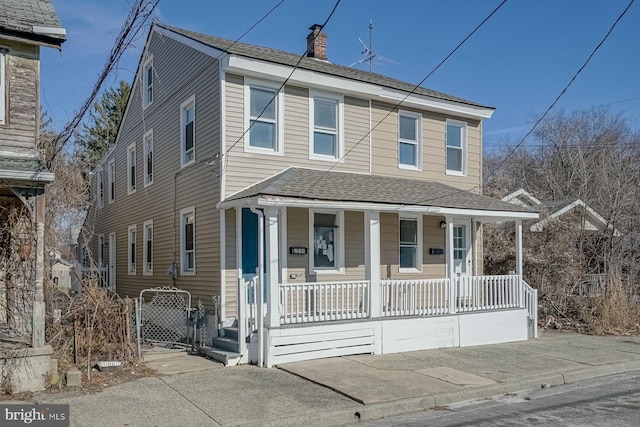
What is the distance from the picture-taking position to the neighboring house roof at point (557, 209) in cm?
1683

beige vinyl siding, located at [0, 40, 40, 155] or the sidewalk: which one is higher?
beige vinyl siding, located at [0, 40, 40, 155]

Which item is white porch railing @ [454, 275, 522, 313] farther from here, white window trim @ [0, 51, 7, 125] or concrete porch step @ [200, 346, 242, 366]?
white window trim @ [0, 51, 7, 125]

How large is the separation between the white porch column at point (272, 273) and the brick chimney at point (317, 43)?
7.77 meters

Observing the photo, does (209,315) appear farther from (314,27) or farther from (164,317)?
(314,27)

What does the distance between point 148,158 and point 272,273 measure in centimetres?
810

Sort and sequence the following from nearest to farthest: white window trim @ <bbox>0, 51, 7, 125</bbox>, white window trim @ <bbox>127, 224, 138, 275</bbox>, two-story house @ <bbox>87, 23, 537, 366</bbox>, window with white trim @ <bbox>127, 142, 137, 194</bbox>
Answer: white window trim @ <bbox>0, 51, 7, 125</bbox> < two-story house @ <bbox>87, 23, 537, 366</bbox> < white window trim @ <bbox>127, 224, 138, 275</bbox> < window with white trim @ <bbox>127, 142, 137, 194</bbox>

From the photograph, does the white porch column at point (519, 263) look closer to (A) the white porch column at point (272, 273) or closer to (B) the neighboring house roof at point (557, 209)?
(B) the neighboring house roof at point (557, 209)

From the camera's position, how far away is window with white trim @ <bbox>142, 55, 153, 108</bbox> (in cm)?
1646

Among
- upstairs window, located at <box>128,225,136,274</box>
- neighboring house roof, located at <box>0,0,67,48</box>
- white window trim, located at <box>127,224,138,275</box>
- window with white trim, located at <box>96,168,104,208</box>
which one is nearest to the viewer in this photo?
neighboring house roof, located at <box>0,0,67,48</box>

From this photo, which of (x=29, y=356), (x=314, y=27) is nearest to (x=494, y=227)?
(x=314, y=27)

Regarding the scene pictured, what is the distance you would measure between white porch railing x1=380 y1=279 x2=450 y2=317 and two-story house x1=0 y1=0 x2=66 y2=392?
635 centimetres

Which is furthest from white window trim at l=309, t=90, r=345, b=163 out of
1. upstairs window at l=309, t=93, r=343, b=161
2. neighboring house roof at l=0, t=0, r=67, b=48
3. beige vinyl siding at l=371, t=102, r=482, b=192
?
neighboring house roof at l=0, t=0, r=67, b=48

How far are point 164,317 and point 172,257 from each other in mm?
1635

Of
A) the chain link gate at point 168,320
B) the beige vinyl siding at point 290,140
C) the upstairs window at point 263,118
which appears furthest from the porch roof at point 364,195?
the chain link gate at point 168,320
